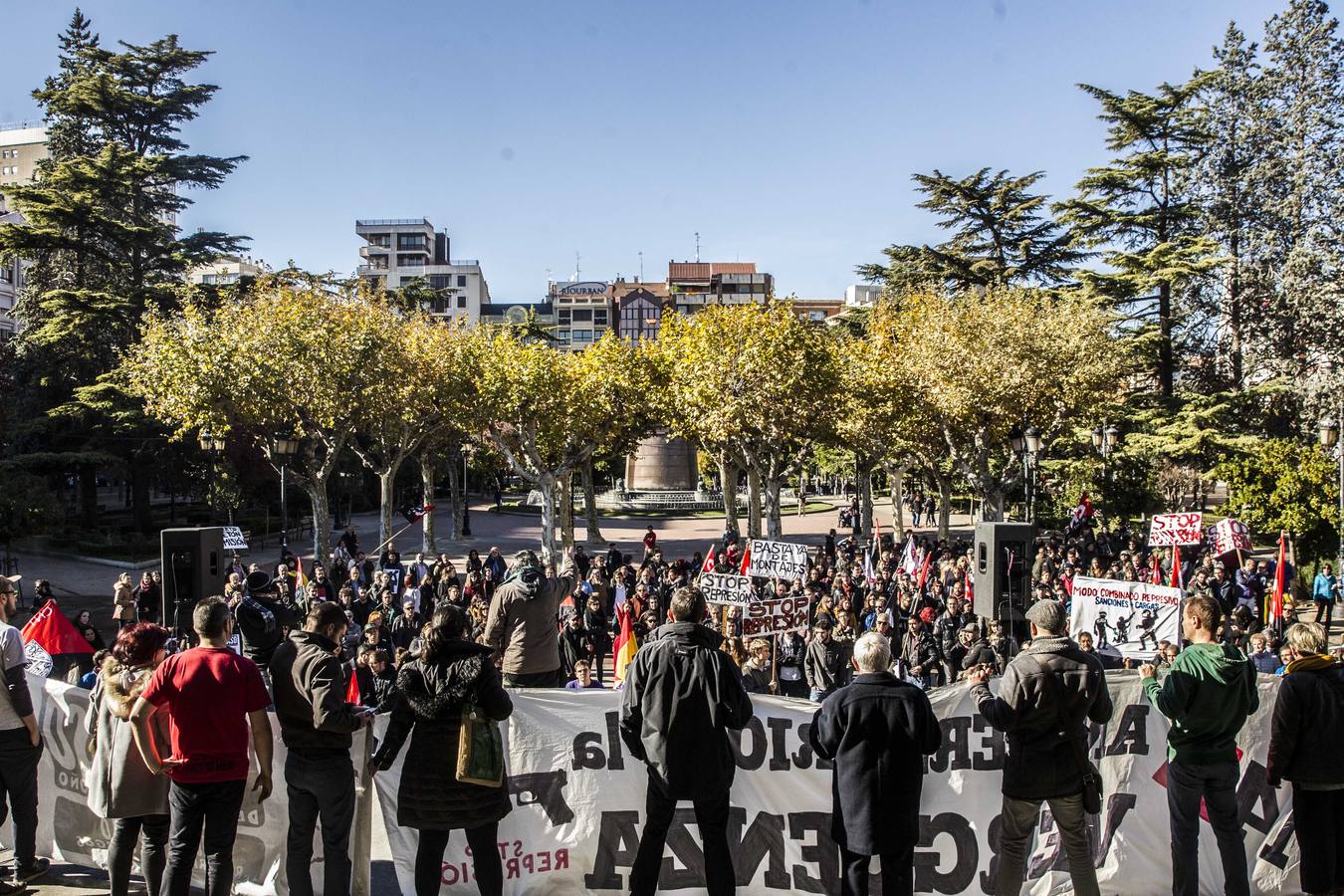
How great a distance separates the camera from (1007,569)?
9.09 m

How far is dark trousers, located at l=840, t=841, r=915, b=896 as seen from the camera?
4.58m

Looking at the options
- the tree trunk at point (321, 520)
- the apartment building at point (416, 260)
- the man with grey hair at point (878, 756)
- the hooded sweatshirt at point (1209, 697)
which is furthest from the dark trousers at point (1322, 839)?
the apartment building at point (416, 260)

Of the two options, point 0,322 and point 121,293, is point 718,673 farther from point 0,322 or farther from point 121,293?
point 0,322

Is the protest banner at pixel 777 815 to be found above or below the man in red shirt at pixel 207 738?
below

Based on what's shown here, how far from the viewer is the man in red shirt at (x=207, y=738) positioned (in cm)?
481

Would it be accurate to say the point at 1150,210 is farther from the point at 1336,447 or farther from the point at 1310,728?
the point at 1310,728

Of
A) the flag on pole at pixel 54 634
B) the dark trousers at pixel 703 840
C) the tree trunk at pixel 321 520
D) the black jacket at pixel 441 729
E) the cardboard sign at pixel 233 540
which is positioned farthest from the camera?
the tree trunk at pixel 321 520

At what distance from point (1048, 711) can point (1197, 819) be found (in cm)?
135

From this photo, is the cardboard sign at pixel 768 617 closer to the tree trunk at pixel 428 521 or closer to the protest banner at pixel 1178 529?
the protest banner at pixel 1178 529

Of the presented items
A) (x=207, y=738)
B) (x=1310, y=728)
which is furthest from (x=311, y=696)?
(x=1310, y=728)

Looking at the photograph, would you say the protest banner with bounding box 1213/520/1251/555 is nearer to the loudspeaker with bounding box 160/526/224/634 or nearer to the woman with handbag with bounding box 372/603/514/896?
the woman with handbag with bounding box 372/603/514/896

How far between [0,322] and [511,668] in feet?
178

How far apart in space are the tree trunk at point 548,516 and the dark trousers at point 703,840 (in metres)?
22.9

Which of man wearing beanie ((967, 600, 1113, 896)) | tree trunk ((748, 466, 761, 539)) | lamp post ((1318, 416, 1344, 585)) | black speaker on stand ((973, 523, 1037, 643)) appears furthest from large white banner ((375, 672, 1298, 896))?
tree trunk ((748, 466, 761, 539))
